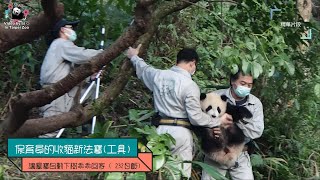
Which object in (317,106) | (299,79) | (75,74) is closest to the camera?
(75,74)

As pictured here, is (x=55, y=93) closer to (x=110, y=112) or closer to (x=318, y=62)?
(x=110, y=112)

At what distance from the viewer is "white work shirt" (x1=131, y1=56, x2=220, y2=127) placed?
4516 mm

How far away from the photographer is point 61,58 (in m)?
5.29

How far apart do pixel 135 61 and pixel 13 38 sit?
1.07m

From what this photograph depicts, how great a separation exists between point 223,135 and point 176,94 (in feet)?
2.01

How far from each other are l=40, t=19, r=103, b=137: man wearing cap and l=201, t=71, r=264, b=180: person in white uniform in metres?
1.40

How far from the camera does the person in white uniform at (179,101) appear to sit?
14.9ft

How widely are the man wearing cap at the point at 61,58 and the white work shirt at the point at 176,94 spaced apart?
0.71 m

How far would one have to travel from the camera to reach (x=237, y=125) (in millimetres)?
4773

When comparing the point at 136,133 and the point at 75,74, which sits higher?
the point at 75,74

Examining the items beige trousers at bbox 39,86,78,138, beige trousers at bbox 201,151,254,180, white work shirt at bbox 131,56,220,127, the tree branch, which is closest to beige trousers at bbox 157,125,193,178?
white work shirt at bbox 131,56,220,127

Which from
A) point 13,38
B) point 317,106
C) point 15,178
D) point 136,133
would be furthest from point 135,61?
point 317,106

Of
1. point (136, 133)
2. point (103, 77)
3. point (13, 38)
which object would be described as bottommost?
point (136, 133)
